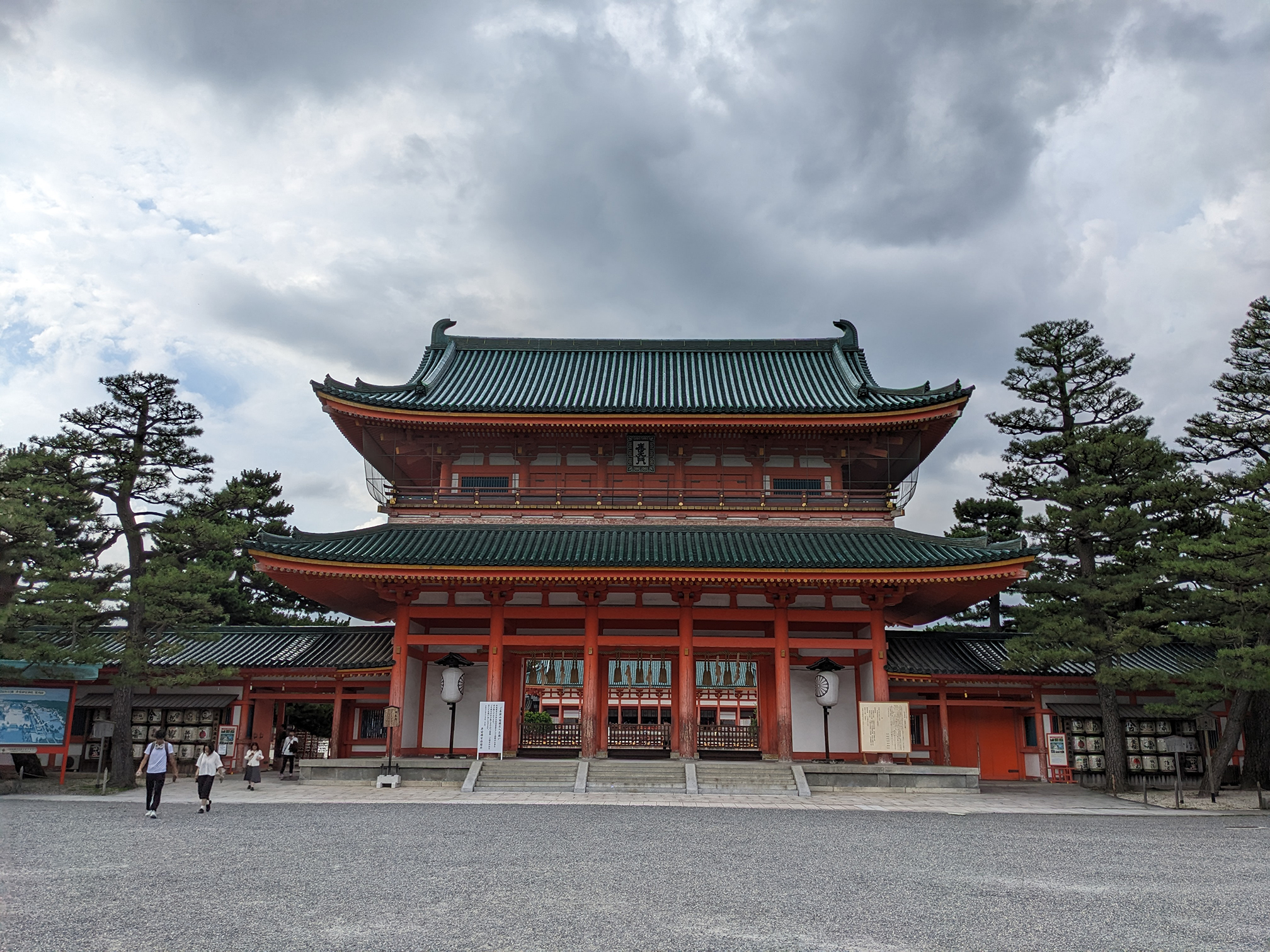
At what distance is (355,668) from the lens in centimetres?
2486

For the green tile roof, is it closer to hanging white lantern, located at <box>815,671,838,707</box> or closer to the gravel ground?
hanging white lantern, located at <box>815,671,838,707</box>

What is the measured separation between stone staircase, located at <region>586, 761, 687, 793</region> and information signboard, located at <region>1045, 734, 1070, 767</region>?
1285 cm

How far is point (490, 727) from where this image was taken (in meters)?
22.5

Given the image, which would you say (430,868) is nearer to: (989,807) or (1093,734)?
(989,807)

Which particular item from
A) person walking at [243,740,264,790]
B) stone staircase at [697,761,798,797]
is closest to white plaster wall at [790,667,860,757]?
stone staircase at [697,761,798,797]

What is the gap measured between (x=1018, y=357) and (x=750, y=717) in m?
15.2

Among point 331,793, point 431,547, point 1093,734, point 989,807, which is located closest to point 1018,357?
point 1093,734

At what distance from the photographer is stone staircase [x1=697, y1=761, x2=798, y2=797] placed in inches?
822

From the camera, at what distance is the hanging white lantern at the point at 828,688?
22.7 metres

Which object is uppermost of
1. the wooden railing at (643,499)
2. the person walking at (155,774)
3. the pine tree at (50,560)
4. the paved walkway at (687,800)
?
the wooden railing at (643,499)

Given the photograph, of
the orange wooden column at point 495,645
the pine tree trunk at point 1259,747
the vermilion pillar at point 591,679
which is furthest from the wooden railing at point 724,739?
the pine tree trunk at point 1259,747

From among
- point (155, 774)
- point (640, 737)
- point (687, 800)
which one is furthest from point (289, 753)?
point (687, 800)

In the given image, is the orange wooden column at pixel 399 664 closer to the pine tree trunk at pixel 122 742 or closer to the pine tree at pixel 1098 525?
the pine tree trunk at pixel 122 742

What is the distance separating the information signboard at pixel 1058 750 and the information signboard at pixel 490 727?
17619 mm
